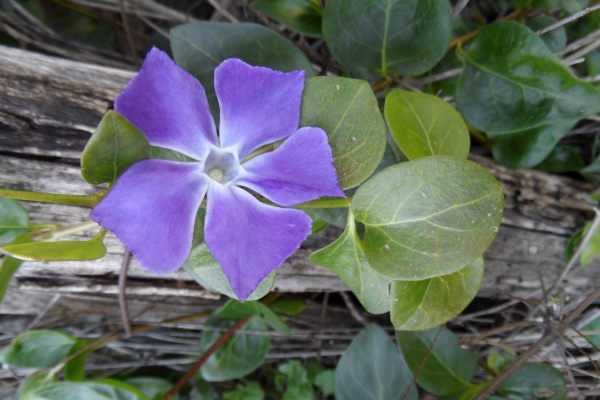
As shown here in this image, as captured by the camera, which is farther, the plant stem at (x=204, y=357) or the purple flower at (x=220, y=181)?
the plant stem at (x=204, y=357)

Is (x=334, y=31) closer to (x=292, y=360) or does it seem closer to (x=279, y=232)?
(x=279, y=232)

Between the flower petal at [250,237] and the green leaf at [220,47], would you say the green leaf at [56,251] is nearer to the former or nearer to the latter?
the flower petal at [250,237]

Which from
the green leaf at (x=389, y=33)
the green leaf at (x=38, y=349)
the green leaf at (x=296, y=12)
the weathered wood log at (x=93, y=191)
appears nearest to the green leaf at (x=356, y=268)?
the weathered wood log at (x=93, y=191)

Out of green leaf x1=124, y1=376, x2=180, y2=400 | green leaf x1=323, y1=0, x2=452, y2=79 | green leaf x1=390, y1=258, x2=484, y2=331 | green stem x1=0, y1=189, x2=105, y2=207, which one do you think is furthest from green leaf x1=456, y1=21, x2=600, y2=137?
green leaf x1=124, y1=376, x2=180, y2=400

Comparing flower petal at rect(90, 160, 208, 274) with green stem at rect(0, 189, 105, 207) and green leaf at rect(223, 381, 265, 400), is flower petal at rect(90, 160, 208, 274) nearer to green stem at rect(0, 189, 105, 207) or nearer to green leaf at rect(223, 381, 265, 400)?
green stem at rect(0, 189, 105, 207)

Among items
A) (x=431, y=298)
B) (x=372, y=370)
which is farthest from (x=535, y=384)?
(x=431, y=298)

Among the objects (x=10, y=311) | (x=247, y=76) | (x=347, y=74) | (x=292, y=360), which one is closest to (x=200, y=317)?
(x=292, y=360)

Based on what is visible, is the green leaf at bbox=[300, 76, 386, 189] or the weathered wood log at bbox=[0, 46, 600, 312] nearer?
the green leaf at bbox=[300, 76, 386, 189]
